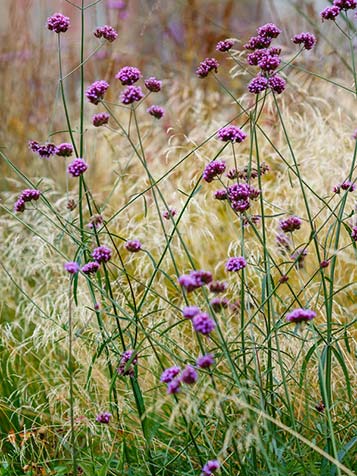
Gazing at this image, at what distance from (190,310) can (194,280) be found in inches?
2.8

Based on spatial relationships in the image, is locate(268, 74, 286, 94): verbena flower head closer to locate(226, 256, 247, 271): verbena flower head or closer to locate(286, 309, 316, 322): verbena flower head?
locate(226, 256, 247, 271): verbena flower head

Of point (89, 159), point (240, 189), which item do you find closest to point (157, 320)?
point (240, 189)

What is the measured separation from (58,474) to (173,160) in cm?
239

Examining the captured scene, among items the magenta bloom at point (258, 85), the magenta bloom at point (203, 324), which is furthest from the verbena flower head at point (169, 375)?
the magenta bloom at point (258, 85)

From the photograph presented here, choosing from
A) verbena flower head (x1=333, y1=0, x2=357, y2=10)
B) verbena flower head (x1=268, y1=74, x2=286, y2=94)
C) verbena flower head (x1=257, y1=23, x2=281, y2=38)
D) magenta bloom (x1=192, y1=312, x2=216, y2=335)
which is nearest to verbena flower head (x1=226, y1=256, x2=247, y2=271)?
magenta bloom (x1=192, y1=312, x2=216, y2=335)

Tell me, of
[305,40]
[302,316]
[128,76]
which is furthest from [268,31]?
[302,316]

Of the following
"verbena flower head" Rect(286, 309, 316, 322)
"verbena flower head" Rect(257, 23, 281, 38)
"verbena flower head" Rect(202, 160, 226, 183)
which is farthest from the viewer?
"verbena flower head" Rect(257, 23, 281, 38)

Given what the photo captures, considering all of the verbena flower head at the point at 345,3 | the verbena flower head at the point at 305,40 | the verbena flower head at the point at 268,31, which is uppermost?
the verbena flower head at the point at 345,3

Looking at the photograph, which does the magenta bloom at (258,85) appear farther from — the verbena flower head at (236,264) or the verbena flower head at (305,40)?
the verbena flower head at (236,264)

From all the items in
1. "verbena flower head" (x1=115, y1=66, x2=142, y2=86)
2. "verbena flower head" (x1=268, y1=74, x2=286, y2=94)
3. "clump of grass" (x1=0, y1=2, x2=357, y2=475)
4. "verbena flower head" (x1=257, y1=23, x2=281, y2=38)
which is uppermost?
"verbena flower head" (x1=257, y1=23, x2=281, y2=38)

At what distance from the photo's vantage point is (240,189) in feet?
5.40

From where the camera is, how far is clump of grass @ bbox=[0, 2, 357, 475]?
1.58 m

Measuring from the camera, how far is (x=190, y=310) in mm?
1206

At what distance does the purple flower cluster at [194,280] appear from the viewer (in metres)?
1.23
